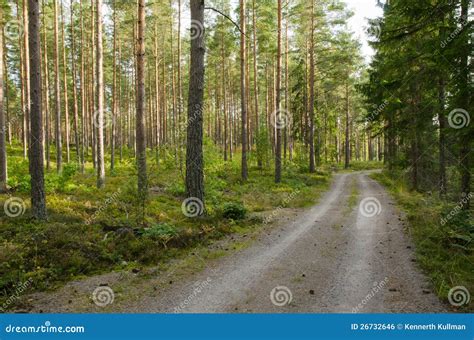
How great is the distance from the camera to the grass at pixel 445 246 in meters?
6.45

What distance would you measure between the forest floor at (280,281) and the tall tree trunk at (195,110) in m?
2.23

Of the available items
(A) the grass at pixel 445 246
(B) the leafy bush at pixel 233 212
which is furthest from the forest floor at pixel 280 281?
(B) the leafy bush at pixel 233 212

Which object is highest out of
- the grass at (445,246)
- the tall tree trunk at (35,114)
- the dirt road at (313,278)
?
the tall tree trunk at (35,114)

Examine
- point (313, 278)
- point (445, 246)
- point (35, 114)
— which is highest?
point (35, 114)

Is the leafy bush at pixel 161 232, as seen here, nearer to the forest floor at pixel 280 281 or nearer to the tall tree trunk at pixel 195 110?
the forest floor at pixel 280 281

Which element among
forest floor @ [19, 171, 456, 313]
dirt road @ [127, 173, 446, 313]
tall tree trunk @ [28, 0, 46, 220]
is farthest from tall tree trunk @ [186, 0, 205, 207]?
tall tree trunk @ [28, 0, 46, 220]

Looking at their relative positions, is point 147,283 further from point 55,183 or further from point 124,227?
point 55,183

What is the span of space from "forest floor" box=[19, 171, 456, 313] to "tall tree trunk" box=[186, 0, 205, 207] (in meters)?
2.23

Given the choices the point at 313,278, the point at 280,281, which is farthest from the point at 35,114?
the point at 313,278

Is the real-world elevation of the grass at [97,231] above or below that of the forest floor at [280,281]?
above

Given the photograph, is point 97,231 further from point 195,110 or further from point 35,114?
point 195,110

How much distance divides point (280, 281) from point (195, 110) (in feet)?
19.8

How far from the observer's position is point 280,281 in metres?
6.81

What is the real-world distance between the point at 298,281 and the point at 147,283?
3.00m
